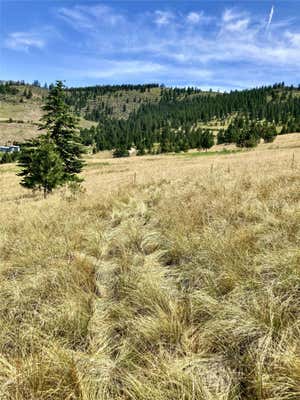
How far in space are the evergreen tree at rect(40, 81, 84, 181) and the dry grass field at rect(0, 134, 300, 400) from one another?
977 inches

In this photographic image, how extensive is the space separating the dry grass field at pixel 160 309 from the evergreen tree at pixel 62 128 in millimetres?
24809

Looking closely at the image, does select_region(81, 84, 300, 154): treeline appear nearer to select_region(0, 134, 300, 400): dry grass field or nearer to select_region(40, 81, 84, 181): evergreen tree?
select_region(40, 81, 84, 181): evergreen tree

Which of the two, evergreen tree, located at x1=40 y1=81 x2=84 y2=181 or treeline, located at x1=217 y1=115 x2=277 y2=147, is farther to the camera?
treeline, located at x1=217 y1=115 x2=277 y2=147

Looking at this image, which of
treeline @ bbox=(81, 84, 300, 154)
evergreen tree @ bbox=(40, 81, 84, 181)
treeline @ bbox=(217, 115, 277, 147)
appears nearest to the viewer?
evergreen tree @ bbox=(40, 81, 84, 181)

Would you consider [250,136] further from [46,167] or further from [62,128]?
[46,167]

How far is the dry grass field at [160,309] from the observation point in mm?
2010

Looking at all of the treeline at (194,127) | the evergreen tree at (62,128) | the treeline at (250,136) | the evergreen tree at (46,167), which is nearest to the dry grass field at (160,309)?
the evergreen tree at (46,167)

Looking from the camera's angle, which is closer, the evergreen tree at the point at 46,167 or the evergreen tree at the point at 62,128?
the evergreen tree at the point at 46,167

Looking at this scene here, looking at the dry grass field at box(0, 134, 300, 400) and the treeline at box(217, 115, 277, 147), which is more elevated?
the treeline at box(217, 115, 277, 147)

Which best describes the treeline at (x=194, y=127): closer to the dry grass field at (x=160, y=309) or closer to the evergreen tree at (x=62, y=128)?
the evergreen tree at (x=62, y=128)

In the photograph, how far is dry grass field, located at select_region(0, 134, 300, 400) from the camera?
2.01m

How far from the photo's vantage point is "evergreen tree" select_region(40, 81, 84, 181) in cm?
2836

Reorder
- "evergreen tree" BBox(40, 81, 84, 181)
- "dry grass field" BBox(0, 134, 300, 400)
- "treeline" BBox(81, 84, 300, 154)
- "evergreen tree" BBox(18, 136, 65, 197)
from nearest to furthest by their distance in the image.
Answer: "dry grass field" BBox(0, 134, 300, 400)
"evergreen tree" BBox(18, 136, 65, 197)
"evergreen tree" BBox(40, 81, 84, 181)
"treeline" BBox(81, 84, 300, 154)

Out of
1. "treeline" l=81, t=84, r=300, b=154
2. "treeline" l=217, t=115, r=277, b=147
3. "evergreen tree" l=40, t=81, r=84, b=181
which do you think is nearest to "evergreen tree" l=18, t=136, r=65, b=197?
"evergreen tree" l=40, t=81, r=84, b=181
